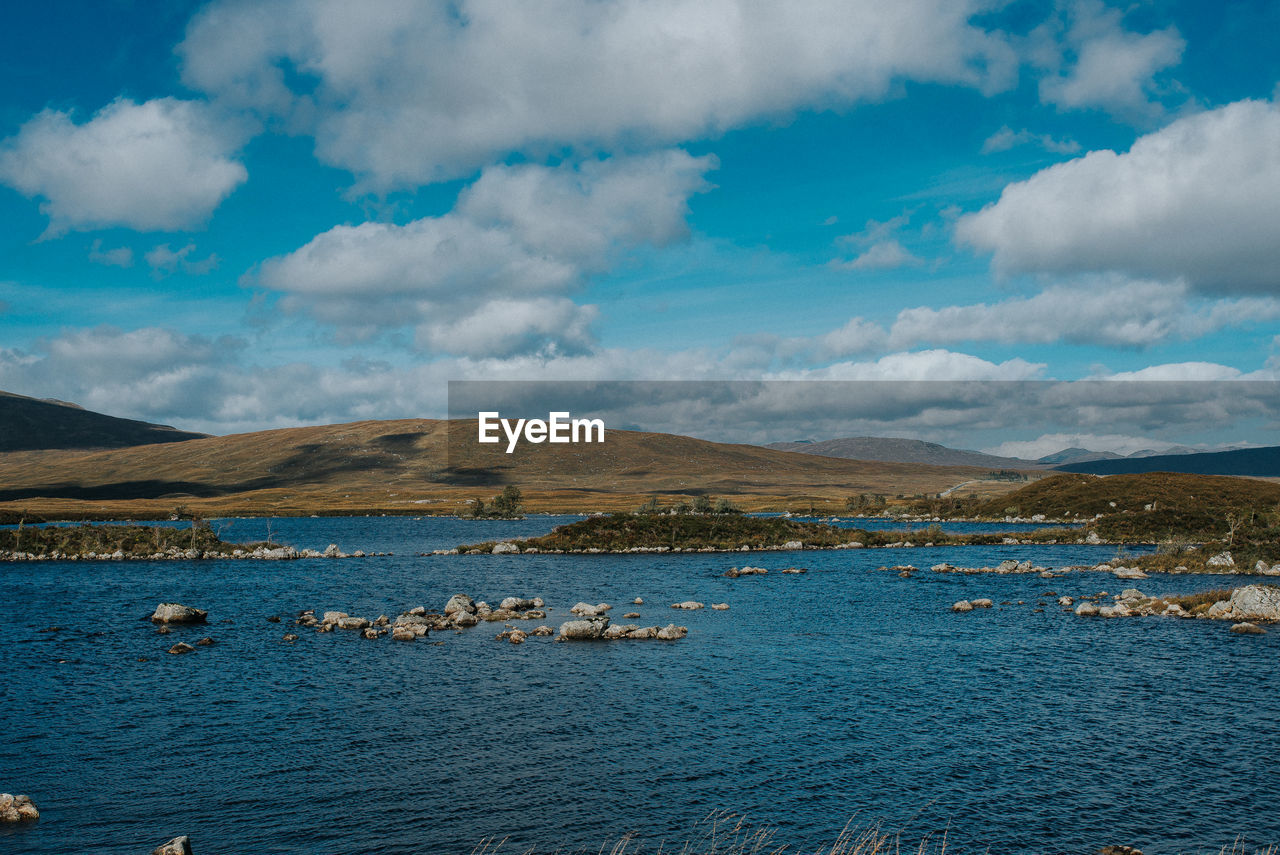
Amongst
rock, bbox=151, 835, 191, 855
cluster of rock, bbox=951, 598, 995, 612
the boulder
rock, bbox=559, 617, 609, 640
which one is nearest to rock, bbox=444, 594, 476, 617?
rock, bbox=559, 617, 609, 640

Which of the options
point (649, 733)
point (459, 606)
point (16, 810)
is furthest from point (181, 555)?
Result: point (649, 733)

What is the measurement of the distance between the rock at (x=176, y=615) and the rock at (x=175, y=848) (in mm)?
49847

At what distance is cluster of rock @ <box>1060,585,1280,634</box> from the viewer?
6375 cm

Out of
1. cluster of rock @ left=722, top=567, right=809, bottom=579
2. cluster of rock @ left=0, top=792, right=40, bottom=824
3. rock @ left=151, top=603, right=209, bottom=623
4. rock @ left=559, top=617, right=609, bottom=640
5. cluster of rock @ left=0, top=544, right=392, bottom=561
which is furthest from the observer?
cluster of rock @ left=0, top=544, right=392, bottom=561

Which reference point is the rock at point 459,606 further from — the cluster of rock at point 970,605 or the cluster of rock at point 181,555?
the cluster of rock at point 181,555

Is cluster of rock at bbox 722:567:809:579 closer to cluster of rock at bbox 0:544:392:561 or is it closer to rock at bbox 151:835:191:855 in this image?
cluster of rock at bbox 0:544:392:561

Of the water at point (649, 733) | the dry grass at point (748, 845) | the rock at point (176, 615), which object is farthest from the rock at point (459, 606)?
the dry grass at point (748, 845)

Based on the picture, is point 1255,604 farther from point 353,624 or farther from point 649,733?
point 353,624

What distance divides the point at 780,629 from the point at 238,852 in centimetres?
4681

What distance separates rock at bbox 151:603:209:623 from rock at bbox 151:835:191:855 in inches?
1962

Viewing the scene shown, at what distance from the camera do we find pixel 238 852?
26.4 metres

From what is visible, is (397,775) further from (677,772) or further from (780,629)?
(780,629)

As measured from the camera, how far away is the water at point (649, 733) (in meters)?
29.1

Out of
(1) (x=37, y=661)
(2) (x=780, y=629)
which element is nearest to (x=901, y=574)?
(2) (x=780, y=629)
